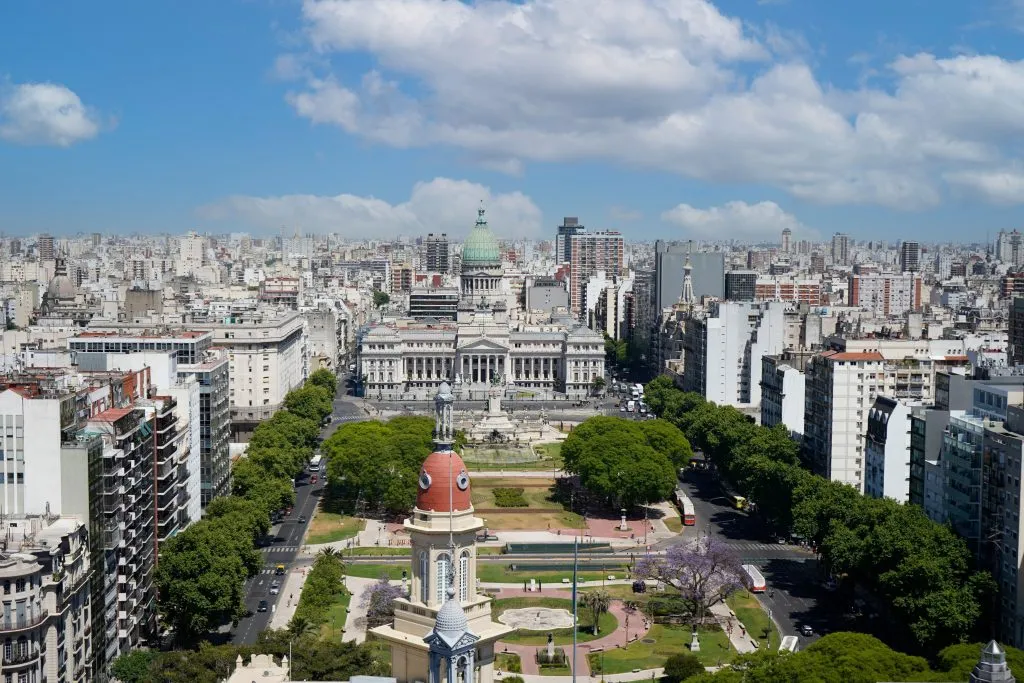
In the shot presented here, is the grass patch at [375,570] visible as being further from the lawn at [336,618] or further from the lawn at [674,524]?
the lawn at [674,524]

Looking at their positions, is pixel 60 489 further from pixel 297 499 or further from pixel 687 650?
pixel 297 499

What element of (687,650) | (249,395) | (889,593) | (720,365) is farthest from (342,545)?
(720,365)

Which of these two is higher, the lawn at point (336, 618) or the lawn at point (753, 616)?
the lawn at point (336, 618)

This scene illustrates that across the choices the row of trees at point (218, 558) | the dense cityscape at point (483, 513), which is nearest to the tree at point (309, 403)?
the dense cityscape at point (483, 513)

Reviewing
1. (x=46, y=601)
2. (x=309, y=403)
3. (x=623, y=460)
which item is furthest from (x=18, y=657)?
(x=309, y=403)

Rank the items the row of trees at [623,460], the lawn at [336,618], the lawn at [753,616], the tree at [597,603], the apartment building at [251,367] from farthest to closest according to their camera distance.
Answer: the apartment building at [251,367] → the row of trees at [623,460] → the tree at [597,603] → the lawn at [753,616] → the lawn at [336,618]

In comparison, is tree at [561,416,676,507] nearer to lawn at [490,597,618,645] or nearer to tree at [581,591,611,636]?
lawn at [490,597,618,645]

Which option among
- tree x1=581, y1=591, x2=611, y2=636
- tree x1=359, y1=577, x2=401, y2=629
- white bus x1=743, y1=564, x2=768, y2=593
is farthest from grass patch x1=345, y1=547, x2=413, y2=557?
white bus x1=743, y1=564, x2=768, y2=593
